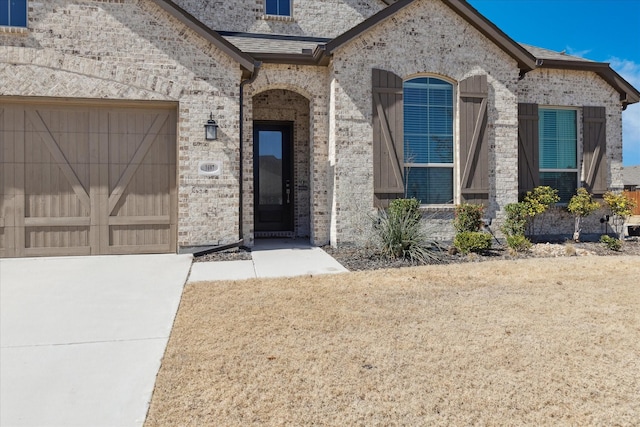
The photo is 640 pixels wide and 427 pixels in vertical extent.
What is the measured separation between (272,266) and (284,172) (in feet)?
13.3

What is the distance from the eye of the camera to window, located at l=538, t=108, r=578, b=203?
31.8ft

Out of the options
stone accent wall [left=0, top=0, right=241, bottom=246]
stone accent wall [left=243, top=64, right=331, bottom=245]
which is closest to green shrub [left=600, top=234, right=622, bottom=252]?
stone accent wall [left=243, top=64, right=331, bottom=245]

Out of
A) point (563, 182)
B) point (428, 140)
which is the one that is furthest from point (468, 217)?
point (563, 182)

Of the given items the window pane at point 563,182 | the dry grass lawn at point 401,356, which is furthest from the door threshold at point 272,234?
the window pane at point 563,182

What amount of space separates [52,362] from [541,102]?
10.4m

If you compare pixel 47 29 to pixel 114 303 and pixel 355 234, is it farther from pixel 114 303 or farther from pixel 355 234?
pixel 355 234

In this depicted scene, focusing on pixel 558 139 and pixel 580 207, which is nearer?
pixel 580 207

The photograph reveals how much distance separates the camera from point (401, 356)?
315cm

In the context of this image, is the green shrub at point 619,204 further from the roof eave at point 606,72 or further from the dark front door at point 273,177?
the dark front door at point 273,177

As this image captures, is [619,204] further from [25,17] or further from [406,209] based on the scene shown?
[25,17]

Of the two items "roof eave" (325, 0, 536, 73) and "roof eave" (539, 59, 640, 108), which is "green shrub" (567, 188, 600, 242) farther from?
"roof eave" (325, 0, 536, 73)

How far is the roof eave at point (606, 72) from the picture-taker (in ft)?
31.0

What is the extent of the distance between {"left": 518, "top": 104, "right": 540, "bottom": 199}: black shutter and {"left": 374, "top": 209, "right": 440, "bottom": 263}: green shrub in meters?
3.50

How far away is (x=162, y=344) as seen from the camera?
3.45 meters
